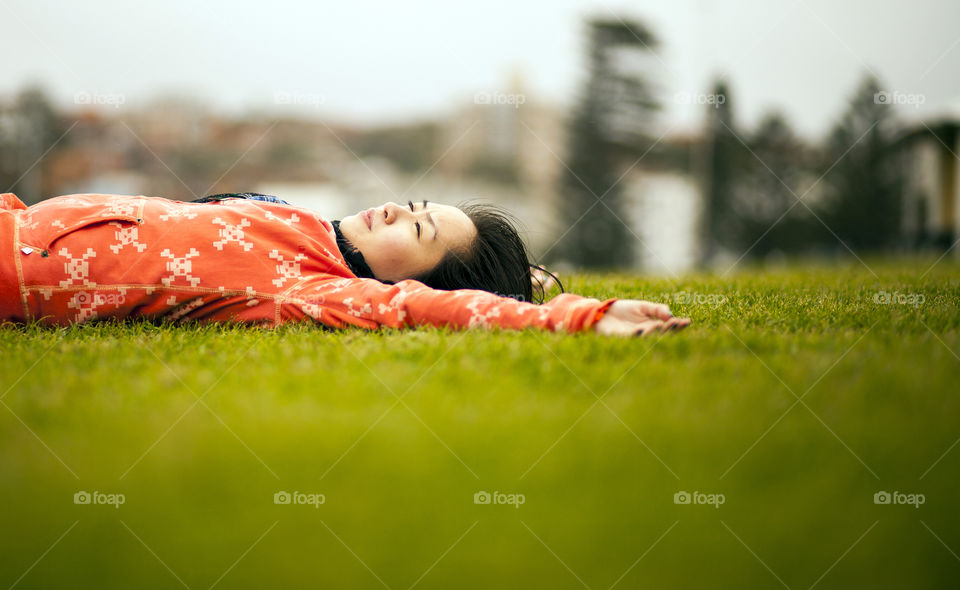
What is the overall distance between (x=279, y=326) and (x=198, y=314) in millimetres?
429

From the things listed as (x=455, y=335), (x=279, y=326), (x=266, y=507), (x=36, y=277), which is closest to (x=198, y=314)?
(x=279, y=326)

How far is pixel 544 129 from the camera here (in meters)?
36.7

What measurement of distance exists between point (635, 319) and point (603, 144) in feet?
82.2

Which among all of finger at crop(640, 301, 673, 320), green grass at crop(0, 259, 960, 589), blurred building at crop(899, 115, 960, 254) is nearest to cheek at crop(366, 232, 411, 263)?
green grass at crop(0, 259, 960, 589)

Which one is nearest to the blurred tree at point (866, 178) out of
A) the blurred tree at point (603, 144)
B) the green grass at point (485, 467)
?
the blurred tree at point (603, 144)

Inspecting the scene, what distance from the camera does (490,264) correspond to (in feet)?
12.0

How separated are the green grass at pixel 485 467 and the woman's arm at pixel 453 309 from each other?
28 centimetres

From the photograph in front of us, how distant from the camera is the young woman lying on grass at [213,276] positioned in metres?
2.96

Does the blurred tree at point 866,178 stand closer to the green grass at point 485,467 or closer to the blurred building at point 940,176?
the blurred building at point 940,176

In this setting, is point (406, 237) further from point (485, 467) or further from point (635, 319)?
point (485, 467)

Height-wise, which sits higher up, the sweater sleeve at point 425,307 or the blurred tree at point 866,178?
the sweater sleeve at point 425,307

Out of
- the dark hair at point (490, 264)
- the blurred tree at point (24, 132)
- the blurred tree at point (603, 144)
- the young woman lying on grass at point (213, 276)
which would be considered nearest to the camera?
the young woman lying on grass at point (213, 276)

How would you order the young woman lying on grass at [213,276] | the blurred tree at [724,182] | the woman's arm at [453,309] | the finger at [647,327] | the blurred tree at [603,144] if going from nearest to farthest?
the finger at [647,327] < the woman's arm at [453,309] < the young woman lying on grass at [213,276] < the blurred tree at [603,144] < the blurred tree at [724,182]

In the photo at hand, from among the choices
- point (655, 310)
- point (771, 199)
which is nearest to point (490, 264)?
point (655, 310)
